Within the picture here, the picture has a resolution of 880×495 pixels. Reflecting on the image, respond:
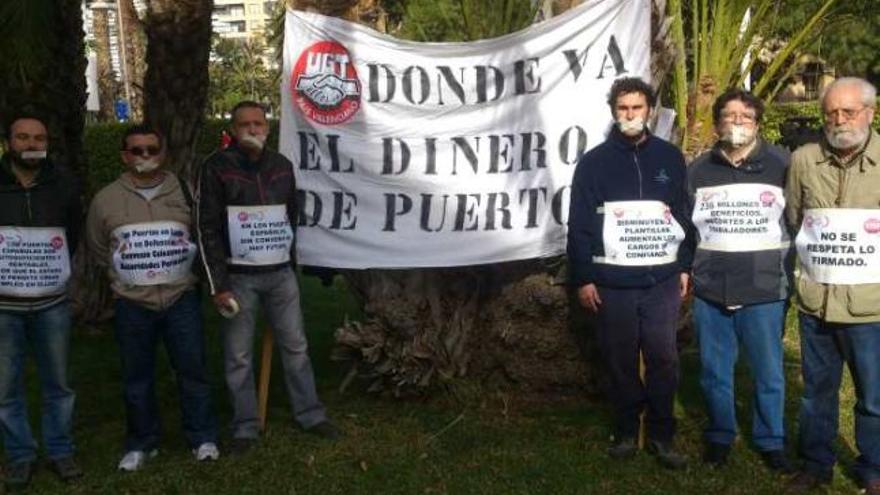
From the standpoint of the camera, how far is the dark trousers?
5.07 m

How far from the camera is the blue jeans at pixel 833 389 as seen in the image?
4609mm

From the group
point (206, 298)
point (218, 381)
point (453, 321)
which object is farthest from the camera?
point (206, 298)

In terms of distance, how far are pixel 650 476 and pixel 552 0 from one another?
3.06 metres

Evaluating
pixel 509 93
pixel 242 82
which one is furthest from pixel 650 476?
pixel 242 82

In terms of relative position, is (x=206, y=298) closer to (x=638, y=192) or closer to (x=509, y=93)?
(x=509, y=93)

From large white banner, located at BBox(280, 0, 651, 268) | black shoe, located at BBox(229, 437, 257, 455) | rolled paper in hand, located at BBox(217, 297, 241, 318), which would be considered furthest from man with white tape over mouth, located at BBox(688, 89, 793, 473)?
black shoe, located at BBox(229, 437, 257, 455)

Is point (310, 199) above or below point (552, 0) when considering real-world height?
below

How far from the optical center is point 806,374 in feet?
15.8

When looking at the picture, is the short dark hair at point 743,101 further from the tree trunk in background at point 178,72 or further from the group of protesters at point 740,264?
the tree trunk in background at point 178,72

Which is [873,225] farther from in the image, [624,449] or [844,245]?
[624,449]

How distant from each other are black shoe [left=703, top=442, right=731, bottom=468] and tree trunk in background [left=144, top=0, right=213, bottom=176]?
4827 mm

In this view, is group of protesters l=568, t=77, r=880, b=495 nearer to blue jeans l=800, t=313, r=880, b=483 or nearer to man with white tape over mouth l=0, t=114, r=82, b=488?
blue jeans l=800, t=313, r=880, b=483

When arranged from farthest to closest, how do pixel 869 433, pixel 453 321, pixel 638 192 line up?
pixel 453 321, pixel 638 192, pixel 869 433

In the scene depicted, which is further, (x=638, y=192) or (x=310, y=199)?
(x=310, y=199)
